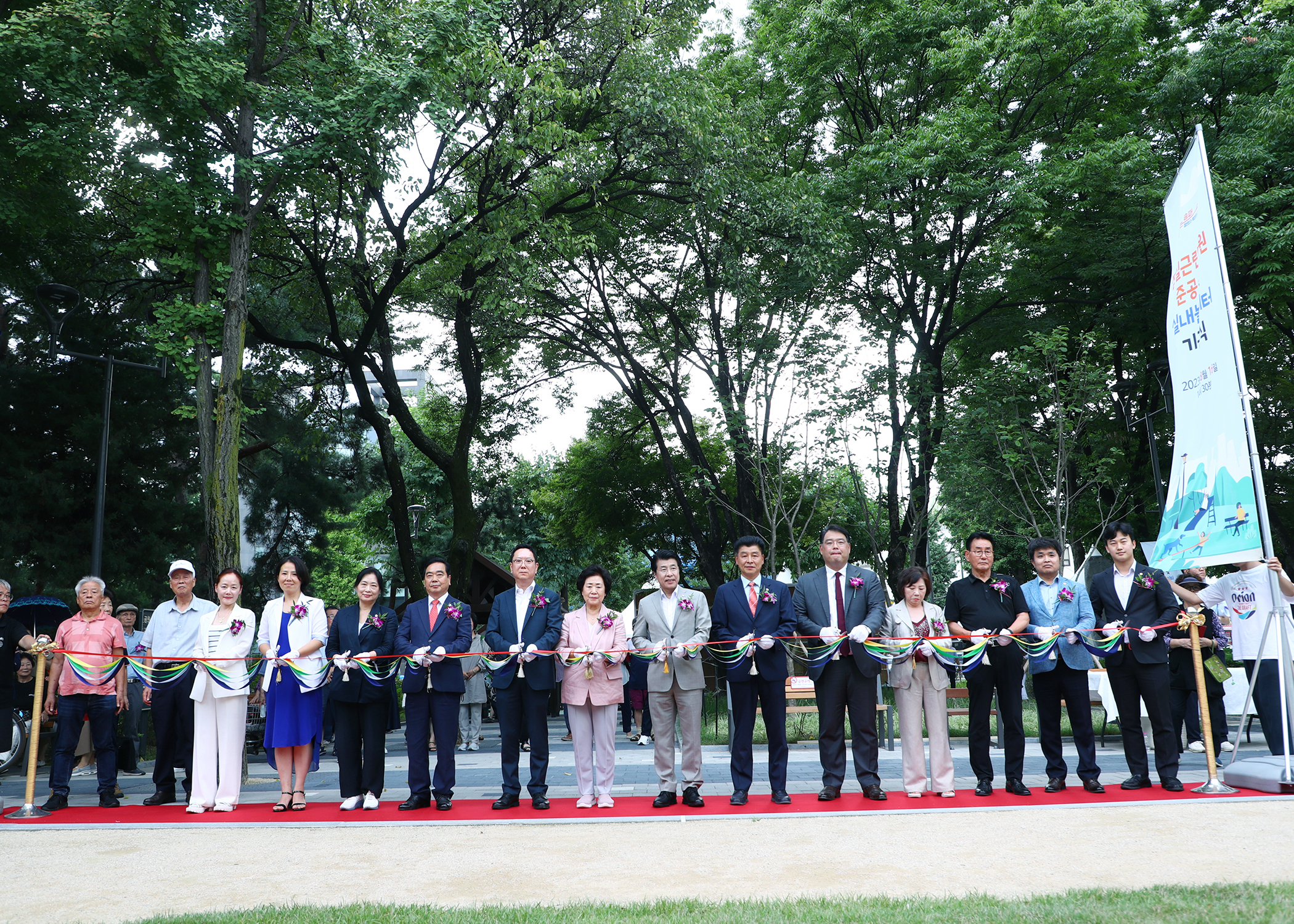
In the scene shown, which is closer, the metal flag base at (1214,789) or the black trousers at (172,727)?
the metal flag base at (1214,789)

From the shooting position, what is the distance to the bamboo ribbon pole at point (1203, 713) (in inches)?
257

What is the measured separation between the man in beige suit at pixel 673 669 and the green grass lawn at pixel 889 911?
9.32 ft

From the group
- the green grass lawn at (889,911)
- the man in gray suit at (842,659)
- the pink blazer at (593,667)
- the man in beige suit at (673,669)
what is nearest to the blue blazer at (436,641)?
the pink blazer at (593,667)

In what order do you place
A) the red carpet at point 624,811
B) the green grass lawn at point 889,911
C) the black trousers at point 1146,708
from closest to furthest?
the green grass lawn at point 889,911 → the red carpet at point 624,811 → the black trousers at point 1146,708

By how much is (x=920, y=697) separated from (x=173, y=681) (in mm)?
5842

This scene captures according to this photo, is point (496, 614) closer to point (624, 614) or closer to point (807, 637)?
point (807, 637)

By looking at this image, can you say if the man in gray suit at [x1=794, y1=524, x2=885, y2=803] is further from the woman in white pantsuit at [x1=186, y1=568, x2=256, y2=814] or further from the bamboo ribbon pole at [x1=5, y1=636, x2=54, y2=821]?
the bamboo ribbon pole at [x1=5, y1=636, x2=54, y2=821]

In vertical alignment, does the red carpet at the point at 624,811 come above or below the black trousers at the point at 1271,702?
below

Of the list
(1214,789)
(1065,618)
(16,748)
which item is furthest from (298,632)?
(1214,789)

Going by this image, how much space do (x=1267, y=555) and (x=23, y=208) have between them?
44.1 ft

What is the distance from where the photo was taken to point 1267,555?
6.51 metres

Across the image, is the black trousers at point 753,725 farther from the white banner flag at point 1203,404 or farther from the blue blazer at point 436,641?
the white banner flag at point 1203,404

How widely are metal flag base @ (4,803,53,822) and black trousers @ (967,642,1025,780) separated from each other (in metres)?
6.81

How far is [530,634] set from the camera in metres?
7.27
